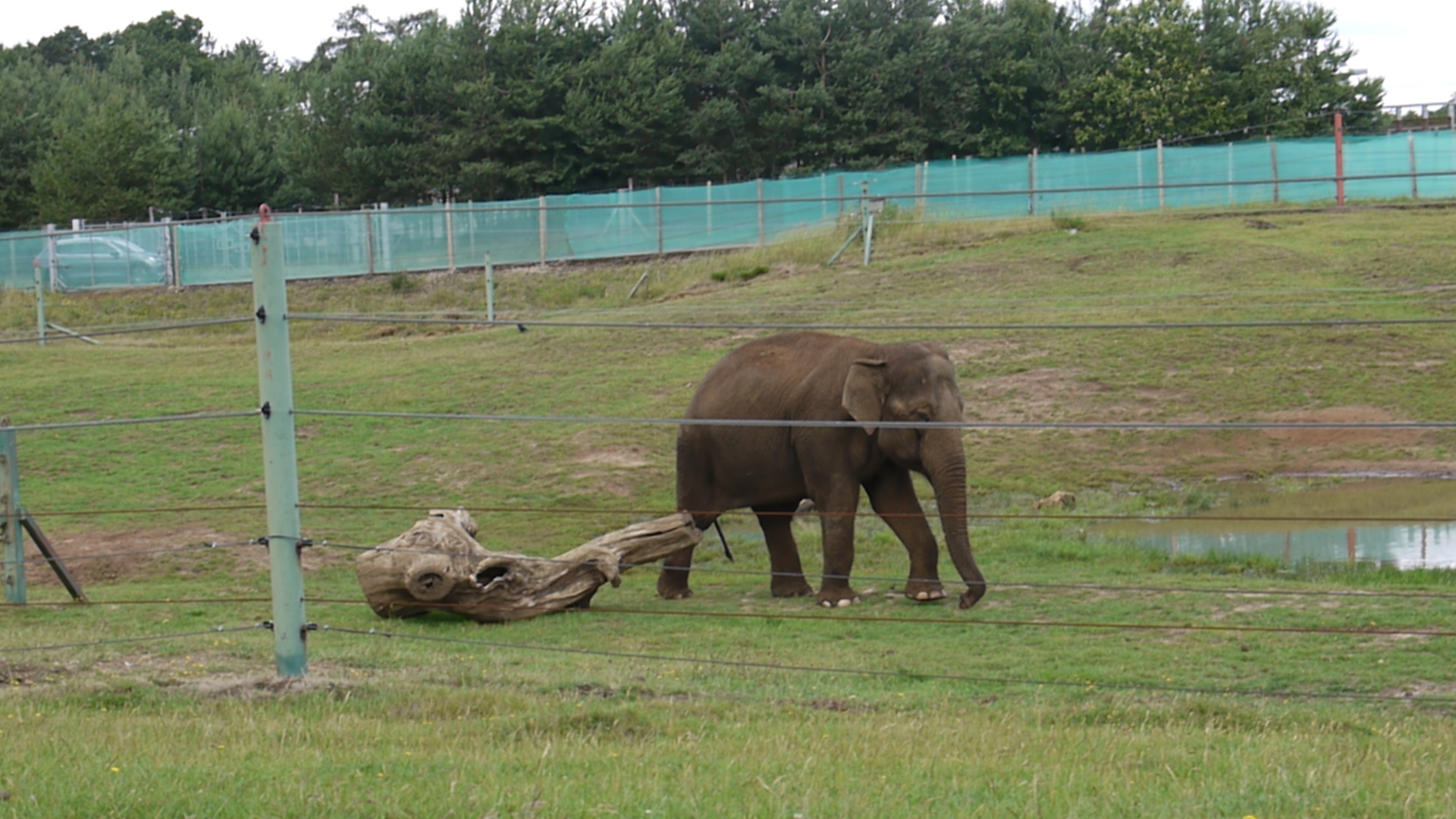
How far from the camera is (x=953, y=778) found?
5270 mm

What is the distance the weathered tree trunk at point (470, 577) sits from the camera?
34.8ft

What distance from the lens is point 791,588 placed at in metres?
12.3

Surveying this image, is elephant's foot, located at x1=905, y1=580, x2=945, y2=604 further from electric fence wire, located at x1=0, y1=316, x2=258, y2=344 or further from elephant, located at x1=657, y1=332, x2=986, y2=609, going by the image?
electric fence wire, located at x1=0, y1=316, x2=258, y2=344

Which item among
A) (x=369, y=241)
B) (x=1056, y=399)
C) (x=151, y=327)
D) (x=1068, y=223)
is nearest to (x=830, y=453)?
(x=151, y=327)

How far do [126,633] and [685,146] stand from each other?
50.8m

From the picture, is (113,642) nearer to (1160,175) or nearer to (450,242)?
(450,242)

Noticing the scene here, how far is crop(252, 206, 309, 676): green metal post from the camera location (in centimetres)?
673

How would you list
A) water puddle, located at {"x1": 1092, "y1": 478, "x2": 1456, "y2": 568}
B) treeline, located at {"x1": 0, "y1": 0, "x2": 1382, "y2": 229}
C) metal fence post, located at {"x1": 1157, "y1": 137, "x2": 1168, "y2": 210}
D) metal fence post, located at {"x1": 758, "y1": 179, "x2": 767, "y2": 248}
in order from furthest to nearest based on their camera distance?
treeline, located at {"x1": 0, "y1": 0, "x2": 1382, "y2": 229} → metal fence post, located at {"x1": 1157, "y1": 137, "x2": 1168, "y2": 210} → metal fence post, located at {"x1": 758, "y1": 179, "x2": 767, "y2": 248} → water puddle, located at {"x1": 1092, "y1": 478, "x2": 1456, "y2": 568}

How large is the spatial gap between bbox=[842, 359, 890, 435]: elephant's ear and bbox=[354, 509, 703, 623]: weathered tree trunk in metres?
2.05

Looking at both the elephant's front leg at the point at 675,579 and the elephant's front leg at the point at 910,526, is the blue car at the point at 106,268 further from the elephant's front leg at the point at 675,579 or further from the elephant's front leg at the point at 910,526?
the elephant's front leg at the point at 910,526

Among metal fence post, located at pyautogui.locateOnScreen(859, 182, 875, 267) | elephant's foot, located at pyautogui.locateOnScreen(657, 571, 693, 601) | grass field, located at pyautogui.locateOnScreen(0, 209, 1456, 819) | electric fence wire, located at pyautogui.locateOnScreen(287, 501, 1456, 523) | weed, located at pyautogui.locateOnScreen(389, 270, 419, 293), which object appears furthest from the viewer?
weed, located at pyautogui.locateOnScreen(389, 270, 419, 293)

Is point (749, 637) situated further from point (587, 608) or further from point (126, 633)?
point (126, 633)

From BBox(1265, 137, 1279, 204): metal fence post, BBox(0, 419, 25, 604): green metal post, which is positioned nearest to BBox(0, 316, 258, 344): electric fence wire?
BBox(0, 419, 25, 604): green metal post

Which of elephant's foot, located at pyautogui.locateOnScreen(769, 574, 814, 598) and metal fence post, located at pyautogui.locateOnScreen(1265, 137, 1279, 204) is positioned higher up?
metal fence post, located at pyautogui.locateOnScreen(1265, 137, 1279, 204)
